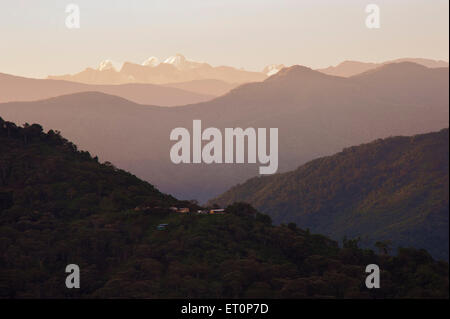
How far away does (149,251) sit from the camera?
94688 millimetres

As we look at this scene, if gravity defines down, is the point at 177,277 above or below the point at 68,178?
below

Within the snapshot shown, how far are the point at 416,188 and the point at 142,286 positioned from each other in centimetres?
11134

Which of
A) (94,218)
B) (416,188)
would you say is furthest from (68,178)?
(416,188)

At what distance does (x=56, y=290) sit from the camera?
8844cm

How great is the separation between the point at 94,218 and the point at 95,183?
41.1ft

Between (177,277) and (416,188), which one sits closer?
(177,277)

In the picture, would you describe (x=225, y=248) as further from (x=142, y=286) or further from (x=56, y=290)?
(x=56, y=290)

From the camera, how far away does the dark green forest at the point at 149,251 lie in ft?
279

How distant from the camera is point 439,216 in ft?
447

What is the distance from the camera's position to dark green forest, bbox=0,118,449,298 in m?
84.9
